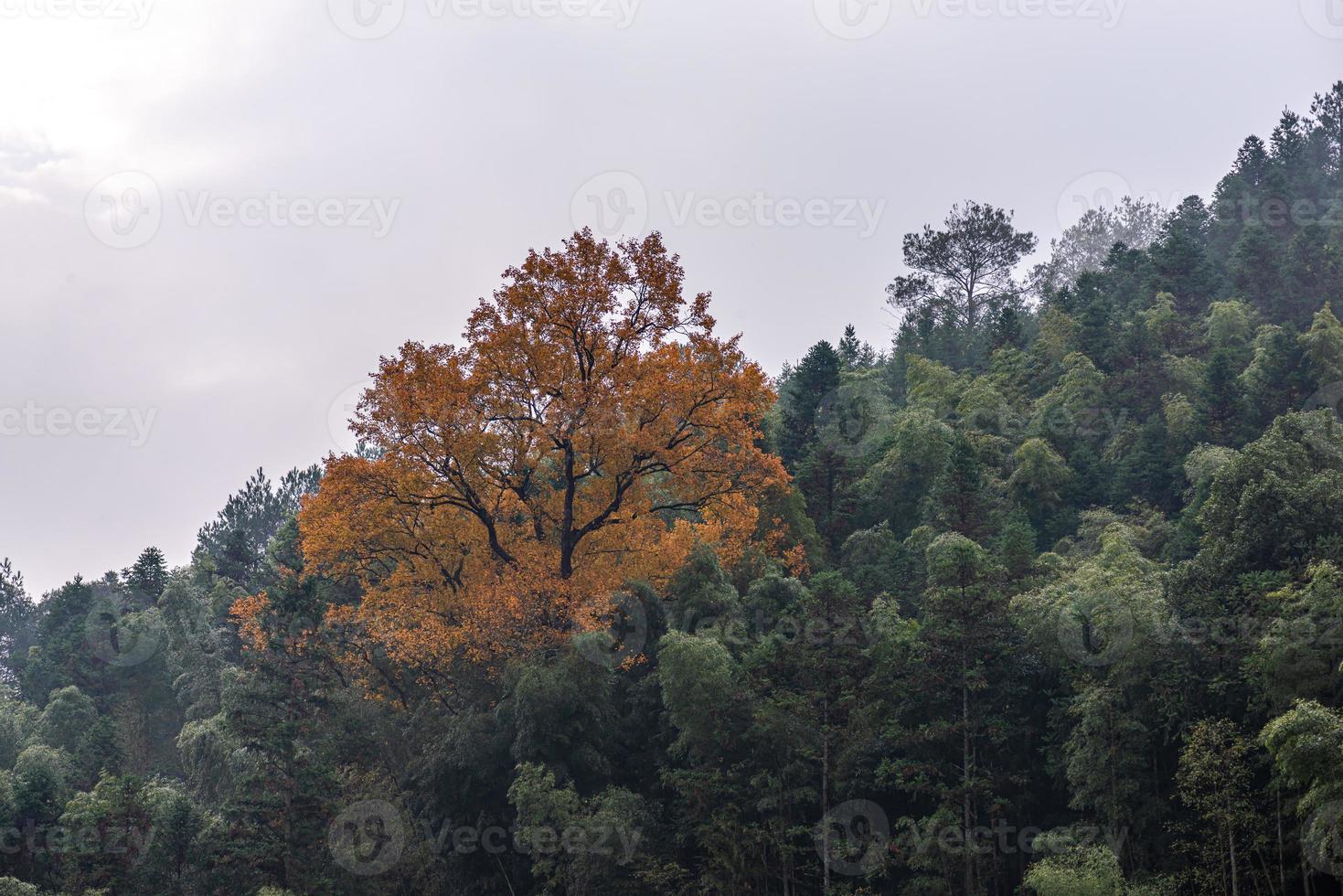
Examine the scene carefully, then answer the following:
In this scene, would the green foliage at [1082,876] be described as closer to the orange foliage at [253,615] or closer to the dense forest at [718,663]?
the dense forest at [718,663]

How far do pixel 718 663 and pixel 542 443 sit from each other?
20.7 ft

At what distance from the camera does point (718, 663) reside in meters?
21.0

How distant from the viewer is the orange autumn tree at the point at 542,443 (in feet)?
76.3

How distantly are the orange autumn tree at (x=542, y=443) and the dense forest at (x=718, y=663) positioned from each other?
0.09 metres

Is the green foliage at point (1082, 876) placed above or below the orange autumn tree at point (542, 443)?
below

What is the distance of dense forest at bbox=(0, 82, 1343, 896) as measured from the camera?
18250mm

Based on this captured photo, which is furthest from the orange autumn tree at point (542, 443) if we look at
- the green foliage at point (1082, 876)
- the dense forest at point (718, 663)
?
the green foliage at point (1082, 876)

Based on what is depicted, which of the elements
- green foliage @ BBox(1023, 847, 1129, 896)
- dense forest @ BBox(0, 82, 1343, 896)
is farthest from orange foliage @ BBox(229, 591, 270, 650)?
green foliage @ BBox(1023, 847, 1129, 896)

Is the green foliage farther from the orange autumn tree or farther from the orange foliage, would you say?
the orange foliage

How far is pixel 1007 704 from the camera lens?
20609 mm

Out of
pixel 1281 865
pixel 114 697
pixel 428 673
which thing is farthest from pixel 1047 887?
pixel 114 697

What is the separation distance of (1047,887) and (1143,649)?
14.6 ft

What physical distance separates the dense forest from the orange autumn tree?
0.29 ft

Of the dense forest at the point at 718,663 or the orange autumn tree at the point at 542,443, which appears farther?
the orange autumn tree at the point at 542,443
